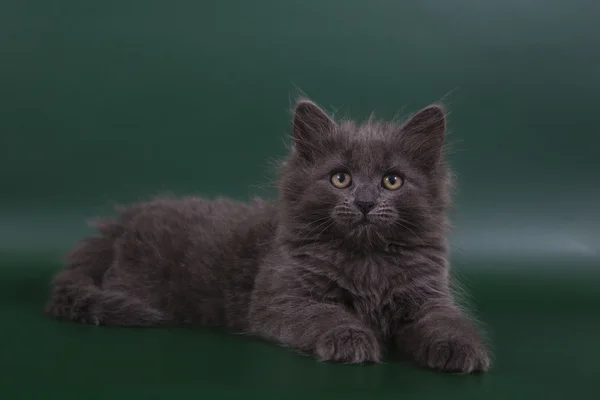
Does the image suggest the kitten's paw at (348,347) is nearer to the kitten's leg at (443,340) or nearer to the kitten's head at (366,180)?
the kitten's leg at (443,340)

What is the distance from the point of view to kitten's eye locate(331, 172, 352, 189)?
12.1 feet

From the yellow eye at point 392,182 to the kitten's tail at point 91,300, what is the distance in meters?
1.42

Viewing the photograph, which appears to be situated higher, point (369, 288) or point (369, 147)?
point (369, 147)

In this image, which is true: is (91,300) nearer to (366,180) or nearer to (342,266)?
(342,266)

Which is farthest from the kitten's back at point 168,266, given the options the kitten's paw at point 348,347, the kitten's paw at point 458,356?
the kitten's paw at point 458,356

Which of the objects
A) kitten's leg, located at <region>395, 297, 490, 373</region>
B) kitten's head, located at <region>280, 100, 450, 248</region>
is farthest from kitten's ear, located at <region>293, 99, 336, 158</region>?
kitten's leg, located at <region>395, 297, 490, 373</region>

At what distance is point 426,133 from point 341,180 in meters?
0.48

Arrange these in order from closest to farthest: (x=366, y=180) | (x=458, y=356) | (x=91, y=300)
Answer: (x=458, y=356), (x=366, y=180), (x=91, y=300)

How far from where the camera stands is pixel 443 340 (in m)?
3.30

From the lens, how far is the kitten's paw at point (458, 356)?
10.6 ft

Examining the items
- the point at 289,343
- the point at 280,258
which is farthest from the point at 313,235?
the point at 289,343

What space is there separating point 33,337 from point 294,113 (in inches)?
64.6

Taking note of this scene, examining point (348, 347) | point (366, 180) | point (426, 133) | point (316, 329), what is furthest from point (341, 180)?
point (348, 347)

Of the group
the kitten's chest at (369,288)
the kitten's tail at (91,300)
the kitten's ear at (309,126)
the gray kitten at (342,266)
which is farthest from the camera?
the kitten's tail at (91,300)
